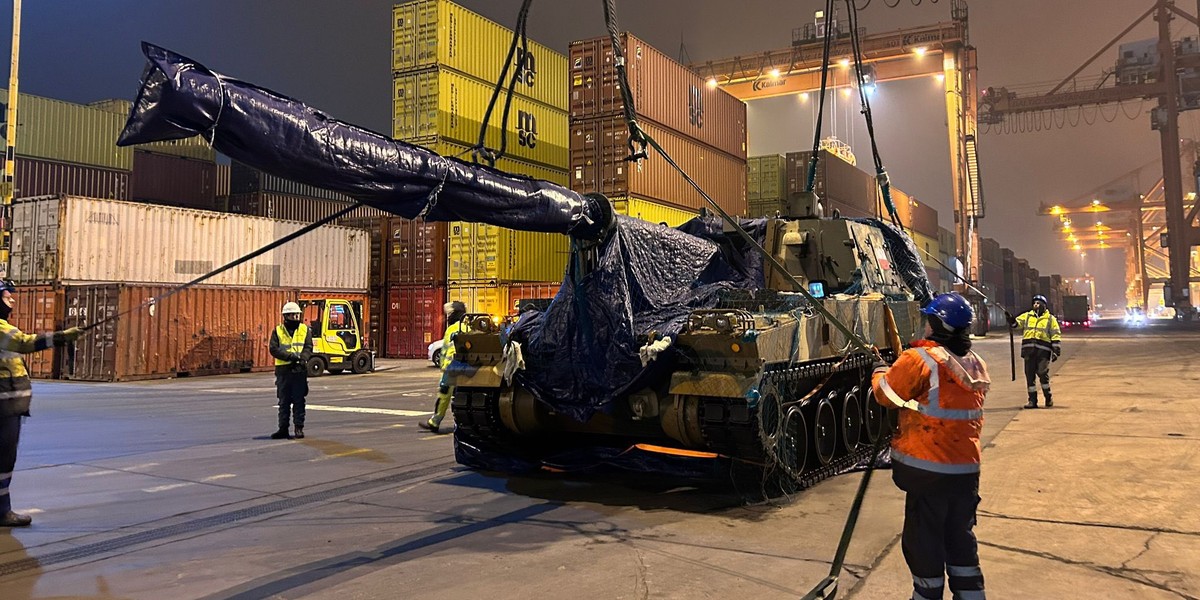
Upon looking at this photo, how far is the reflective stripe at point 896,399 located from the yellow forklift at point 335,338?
21.4m

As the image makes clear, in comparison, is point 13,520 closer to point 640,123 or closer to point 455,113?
point 640,123

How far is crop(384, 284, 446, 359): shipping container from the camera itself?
29672 mm

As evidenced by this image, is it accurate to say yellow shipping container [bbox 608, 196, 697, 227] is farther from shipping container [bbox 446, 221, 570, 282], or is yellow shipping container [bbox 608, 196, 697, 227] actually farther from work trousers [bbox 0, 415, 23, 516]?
work trousers [bbox 0, 415, 23, 516]

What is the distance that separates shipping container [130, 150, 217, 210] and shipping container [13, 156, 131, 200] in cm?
93

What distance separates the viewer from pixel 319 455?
9211 millimetres

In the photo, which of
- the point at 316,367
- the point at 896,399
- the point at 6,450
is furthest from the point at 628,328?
the point at 316,367

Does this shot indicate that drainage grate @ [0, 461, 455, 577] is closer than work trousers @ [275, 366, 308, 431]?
Yes

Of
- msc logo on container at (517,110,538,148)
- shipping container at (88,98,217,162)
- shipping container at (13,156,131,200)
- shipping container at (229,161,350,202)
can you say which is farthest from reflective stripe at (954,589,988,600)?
shipping container at (88,98,217,162)

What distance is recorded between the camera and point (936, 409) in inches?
153

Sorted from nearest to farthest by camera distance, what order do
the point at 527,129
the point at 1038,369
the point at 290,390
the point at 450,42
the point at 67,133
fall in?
1. the point at 290,390
2. the point at 1038,369
3. the point at 450,42
4. the point at 527,129
5. the point at 67,133

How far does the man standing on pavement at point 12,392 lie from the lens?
5934 millimetres

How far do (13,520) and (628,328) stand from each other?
4.85m

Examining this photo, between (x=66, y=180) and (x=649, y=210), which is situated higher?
(x=66, y=180)

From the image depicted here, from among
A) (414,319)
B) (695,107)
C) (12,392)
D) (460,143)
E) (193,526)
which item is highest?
(695,107)
